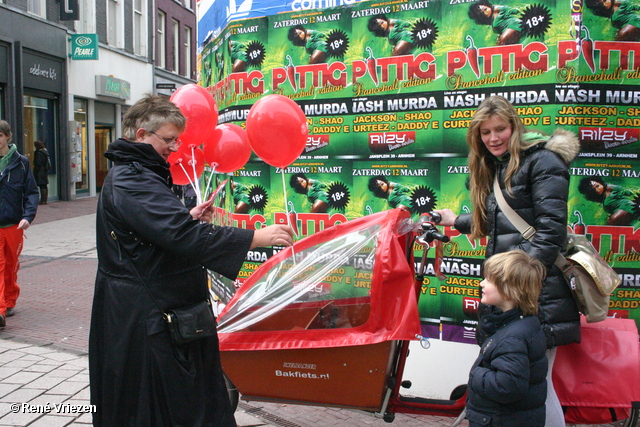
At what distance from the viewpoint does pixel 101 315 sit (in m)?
2.43

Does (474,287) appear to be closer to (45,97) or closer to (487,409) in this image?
(487,409)

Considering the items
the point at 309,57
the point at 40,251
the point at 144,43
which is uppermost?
the point at 144,43

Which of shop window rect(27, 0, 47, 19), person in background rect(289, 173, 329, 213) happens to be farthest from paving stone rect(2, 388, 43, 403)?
shop window rect(27, 0, 47, 19)

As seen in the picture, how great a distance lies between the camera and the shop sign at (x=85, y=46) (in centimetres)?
1720

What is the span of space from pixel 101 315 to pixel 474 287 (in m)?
2.55

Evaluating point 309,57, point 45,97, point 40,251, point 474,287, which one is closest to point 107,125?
point 45,97

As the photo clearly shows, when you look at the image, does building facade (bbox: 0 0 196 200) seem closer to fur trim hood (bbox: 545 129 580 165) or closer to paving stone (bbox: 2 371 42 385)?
paving stone (bbox: 2 371 42 385)

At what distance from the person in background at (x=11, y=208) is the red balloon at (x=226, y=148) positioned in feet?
8.24

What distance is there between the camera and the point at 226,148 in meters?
4.00

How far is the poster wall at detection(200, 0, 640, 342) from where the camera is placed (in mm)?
3766

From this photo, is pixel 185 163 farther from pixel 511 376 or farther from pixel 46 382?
pixel 511 376

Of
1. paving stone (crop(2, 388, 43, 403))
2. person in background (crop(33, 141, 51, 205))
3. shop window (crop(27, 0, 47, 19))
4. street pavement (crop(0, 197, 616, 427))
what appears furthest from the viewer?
shop window (crop(27, 0, 47, 19))

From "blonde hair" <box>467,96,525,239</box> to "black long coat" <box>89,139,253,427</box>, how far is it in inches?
49.7

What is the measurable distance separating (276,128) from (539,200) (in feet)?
5.03
